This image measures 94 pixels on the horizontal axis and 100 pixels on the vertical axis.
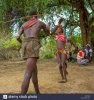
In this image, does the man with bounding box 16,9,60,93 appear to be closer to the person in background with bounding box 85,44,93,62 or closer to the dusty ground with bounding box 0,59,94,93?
the dusty ground with bounding box 0,59,94,93

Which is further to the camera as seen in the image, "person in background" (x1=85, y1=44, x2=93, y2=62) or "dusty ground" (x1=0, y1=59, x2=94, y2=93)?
"person in background" (x1=85, y1=44, x2=93, y2=62)

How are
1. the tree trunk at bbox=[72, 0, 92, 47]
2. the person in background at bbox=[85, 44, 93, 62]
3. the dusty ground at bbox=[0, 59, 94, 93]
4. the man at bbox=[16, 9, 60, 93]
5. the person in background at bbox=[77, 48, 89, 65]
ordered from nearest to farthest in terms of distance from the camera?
the man at bbox=[16, 9, 60, 93], the dusty ground at bbox=[0, 59, 94, 93], the person in background at bbox=[77, 48, 89, 65], the person in background at bbox=[85, 44, 93, 62], the tree trunk at bbox=[72, 0, 92, 47]

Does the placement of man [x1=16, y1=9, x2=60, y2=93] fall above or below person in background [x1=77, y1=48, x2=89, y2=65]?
above

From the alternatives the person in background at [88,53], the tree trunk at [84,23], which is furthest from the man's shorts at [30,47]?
the tree trunk at [84,23]

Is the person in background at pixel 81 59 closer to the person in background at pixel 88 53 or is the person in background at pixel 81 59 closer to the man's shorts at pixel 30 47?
the person in background at pixel 88 53

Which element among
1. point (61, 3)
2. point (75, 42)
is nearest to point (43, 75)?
point (61, 3)

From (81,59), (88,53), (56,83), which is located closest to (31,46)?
(56,83)

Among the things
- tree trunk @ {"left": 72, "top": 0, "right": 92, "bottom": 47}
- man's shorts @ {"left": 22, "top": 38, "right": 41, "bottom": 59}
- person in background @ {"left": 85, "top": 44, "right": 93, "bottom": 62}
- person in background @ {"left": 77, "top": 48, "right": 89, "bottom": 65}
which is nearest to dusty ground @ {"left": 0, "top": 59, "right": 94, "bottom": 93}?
man's shorts @ {"left": 22, "top": 38, "right": 41, "bottom": 59}

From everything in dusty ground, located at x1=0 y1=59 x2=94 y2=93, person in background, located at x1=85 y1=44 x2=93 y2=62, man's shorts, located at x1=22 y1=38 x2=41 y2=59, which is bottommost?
dusty ground, located at x1=0 y1=59 x2=94 y2=93

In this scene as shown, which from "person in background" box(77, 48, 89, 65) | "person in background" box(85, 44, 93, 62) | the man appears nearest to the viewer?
the man

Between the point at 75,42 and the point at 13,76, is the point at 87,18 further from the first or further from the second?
the point at 13,76

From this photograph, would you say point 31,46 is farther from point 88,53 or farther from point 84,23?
Answer: point 84,23

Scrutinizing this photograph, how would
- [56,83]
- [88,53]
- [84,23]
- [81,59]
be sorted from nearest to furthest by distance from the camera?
[56,83] → [81,59] → [88,53] → [84,23]

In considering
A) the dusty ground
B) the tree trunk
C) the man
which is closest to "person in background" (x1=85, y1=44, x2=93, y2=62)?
the tree trunk
